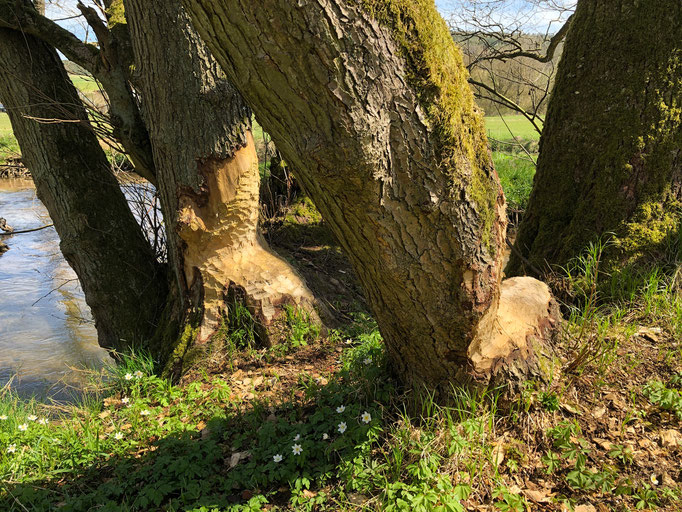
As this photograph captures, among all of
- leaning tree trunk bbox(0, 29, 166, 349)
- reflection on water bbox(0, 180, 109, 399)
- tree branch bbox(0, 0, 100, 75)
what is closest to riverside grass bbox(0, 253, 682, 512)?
leaning tree trunk bbox(0, 29, 166, 349)

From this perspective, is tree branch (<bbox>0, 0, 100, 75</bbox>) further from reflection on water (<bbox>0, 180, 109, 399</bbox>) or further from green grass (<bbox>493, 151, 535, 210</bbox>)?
green grass (<bbox>493, 151, 535, 210</bbox>)

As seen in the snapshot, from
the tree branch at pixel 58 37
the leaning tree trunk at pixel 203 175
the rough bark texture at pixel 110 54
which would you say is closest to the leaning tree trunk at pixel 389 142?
the leaning tree trunk at pixel 203 175

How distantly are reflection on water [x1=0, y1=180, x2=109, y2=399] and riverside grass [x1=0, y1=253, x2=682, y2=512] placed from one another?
5.29ft

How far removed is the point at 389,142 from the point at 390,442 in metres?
1.52

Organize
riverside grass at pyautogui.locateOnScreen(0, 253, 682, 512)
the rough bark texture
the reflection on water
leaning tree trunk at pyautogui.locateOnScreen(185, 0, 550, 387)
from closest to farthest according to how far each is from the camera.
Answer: leaning tree trunk at pyautogui.locateOnScreen(185, 0, 550, 387) < riverside grass at pyautogui.locateOnScreen(0, 253, 682, 512) < the rough bark texture < the reflection on water

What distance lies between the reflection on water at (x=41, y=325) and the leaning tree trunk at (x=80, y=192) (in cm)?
54

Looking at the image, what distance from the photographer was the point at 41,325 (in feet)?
24.9

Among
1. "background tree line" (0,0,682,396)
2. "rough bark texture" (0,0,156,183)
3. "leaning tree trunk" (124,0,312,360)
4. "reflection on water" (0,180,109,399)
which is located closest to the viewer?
"background tree line" (0,0,682,396)

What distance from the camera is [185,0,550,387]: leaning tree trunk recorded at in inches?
61.7

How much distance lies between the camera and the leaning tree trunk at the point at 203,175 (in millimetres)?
3518

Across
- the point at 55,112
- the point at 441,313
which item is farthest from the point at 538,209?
the point at 55,112

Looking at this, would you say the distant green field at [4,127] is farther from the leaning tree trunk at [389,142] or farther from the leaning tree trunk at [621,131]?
the leaning tree trunk at [389,142]

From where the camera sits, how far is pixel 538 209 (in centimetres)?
388

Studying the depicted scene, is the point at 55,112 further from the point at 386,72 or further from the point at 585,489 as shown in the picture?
the point at 585,489
